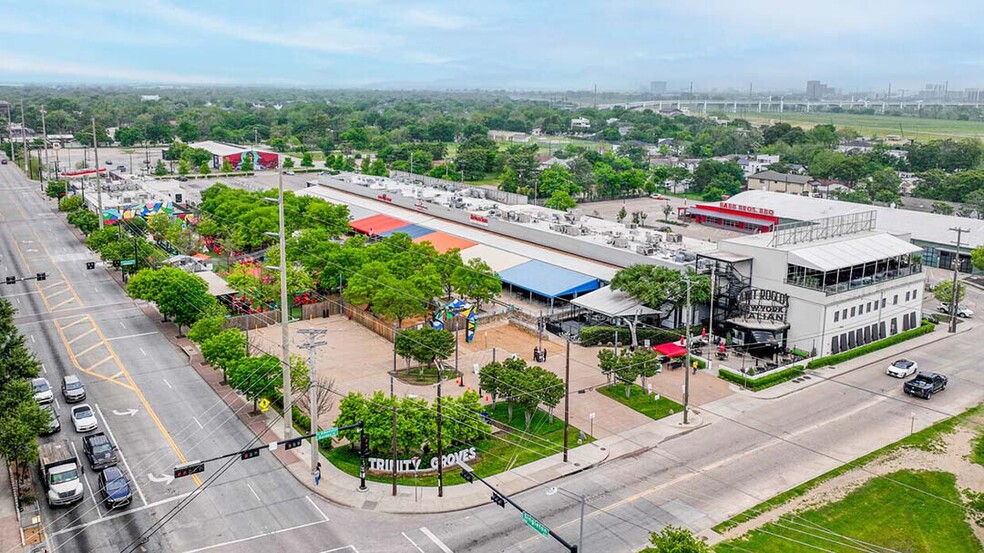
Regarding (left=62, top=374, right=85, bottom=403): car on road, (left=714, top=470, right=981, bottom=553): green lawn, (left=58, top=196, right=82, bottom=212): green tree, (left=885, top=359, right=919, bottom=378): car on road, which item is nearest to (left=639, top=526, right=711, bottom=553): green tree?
(left=714, top=470, right=981, bottom=553): green lawn

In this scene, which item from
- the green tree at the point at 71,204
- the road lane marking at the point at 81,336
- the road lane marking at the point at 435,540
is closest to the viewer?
the road lane marking at the point at 435,540

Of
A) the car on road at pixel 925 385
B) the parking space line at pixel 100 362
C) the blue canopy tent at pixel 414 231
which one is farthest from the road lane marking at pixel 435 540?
the blue canopy tent at pixel 414 231

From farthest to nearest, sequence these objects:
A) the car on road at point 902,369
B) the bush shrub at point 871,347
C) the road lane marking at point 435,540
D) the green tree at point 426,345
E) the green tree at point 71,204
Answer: the green tree at point 71,204, the bush shrub at point 871,347, the car on road at point 902,369, the green tree at point 426,345, the road lane marking at point 435,540

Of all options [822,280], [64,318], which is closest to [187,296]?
[64,318]

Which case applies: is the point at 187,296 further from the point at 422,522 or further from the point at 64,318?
the point at 422,522

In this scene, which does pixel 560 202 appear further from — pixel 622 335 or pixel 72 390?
pixel 72 390

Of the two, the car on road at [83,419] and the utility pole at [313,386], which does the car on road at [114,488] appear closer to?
the car on road at [83,419]
